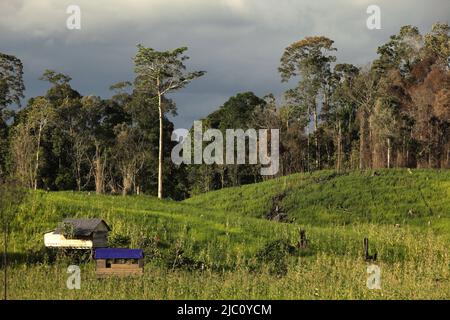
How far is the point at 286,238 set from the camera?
31.2 metres

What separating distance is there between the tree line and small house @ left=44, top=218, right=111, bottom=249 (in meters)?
30.3

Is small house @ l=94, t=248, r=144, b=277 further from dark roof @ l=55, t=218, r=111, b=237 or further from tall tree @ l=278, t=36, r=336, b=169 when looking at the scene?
tall tree @ l=278, t=36, r=336, b=169

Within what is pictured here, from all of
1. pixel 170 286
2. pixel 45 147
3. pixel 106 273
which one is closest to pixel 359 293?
pixel 170 286

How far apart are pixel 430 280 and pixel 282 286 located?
523 cm

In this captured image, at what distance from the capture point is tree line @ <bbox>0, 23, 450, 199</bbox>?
6216 cm

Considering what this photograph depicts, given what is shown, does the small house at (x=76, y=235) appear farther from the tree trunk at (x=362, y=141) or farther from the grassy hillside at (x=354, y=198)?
the tree trunk at (x=362, y=141)

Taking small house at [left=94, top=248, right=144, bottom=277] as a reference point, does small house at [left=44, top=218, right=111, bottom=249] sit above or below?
above

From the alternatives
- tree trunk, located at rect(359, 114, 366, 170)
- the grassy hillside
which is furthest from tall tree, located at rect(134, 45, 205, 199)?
tree trunk, located at rect(359, 114, 366, 170)

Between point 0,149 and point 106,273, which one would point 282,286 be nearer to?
point 106,273

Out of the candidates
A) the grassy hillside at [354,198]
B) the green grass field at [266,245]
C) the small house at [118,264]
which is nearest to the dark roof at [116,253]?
the small house at [118,264]

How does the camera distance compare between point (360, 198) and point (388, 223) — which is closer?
point (388, 223)

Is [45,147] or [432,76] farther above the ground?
[432,76]

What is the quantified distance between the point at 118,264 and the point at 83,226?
3.46 m

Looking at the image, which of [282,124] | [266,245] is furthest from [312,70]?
[266,245]
